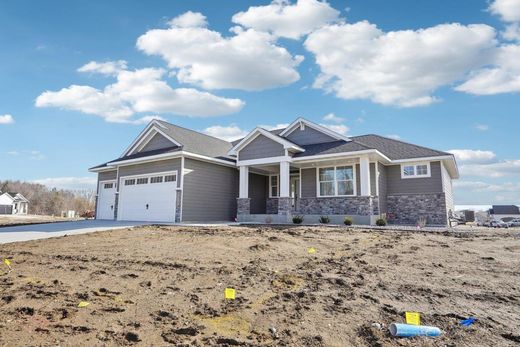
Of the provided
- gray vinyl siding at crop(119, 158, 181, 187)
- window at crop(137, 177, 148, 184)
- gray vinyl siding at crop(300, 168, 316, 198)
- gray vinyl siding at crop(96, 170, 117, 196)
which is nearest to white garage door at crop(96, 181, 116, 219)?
gray vinyl siding at crop(96, 170, 117, 196)

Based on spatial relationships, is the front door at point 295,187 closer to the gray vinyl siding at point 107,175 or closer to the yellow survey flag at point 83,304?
the gray vinyl siding at point 107,175

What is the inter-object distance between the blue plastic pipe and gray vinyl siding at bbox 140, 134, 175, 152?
1588cm

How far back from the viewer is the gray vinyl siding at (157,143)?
18.1m

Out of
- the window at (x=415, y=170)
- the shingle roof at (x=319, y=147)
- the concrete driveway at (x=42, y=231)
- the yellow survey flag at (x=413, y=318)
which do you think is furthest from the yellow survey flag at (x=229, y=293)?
the window at (x=415, y=170)

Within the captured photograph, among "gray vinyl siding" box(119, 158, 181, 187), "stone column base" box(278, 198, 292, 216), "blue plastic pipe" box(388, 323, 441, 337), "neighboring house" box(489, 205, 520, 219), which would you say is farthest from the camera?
"neighboring house" box(489, 205, 520, 219)

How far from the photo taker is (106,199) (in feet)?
67.9

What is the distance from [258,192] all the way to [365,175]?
713 cm

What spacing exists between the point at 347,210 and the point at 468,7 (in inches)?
351

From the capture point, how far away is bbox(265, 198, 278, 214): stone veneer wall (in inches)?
760

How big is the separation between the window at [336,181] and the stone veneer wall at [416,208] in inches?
119

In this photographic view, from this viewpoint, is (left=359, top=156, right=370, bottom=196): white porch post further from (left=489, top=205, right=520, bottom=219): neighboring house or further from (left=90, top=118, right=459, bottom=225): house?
(left=489, top=205, right=520, bottom=219): neighboring house

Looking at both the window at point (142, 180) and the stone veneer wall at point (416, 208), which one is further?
the window at point (142, 180)

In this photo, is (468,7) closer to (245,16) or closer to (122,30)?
(245,16)

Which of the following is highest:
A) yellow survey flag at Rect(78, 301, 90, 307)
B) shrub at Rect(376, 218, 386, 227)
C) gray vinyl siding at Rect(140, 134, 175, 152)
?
gray vinyl siding at Rect(140, 134, 175, 152)
